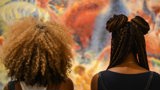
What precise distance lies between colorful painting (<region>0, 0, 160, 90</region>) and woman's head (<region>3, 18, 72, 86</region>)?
98 cm

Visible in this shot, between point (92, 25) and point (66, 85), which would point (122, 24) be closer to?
point (66, 85)

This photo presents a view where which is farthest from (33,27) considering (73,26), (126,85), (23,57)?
(73,26)

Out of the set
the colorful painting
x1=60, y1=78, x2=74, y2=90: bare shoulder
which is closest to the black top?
x1=60, y1=78, x2=74, y2=90: bare shoulder

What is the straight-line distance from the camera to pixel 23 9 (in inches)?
100.0

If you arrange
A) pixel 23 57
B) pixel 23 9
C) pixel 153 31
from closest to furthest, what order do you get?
pixel 23 57, pixel 153 31, pixel 23 9

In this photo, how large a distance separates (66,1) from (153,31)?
70 cm

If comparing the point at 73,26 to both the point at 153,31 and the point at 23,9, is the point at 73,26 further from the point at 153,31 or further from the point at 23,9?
the point at 153,31

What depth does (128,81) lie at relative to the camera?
1.43 metres

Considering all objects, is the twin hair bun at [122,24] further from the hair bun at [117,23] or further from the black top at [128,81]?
the black top at [128,81]

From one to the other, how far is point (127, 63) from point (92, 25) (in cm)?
101

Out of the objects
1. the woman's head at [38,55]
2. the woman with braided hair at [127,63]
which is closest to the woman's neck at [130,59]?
the woman with braided hair at [127,63]

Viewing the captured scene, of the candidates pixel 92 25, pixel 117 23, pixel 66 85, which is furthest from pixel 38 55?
pixel 92 25

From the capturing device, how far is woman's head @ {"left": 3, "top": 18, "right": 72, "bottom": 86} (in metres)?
1.35

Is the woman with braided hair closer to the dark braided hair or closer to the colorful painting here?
the dark braided hair
